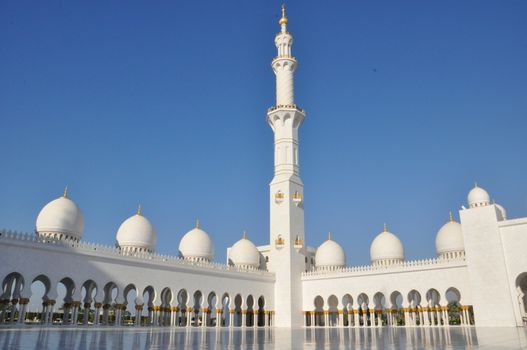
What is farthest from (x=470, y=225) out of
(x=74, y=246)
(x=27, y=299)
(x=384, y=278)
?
(x=27, y=299)

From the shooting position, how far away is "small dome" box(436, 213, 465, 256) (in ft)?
92.0

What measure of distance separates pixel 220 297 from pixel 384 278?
10318 mm

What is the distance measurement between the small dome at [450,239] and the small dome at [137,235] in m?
18.0

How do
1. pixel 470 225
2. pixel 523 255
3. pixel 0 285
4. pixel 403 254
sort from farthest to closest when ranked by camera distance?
1. pixel 403 254
2. pixel 470 225
3. pixel 523 255
4. pixel 0 285

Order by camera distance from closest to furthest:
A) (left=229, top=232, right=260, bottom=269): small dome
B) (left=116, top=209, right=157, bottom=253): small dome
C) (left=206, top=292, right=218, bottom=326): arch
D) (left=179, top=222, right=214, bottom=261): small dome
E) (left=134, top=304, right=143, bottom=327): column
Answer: (left=134, top=304, right=143, bottom=327): column, (left=116, top=209, right=157, bottom=253): small dome, (left=206, top=292, right=218, bottom=326): arch, (left=179, top=222, right=214, bottom=261): small dome, (left=229, top=232, right=260, bottom=269): small dome

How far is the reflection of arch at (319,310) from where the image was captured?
31.1m

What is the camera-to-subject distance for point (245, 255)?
32.3m

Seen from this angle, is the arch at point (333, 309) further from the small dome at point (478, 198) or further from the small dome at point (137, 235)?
the small dome at point (137, 235)

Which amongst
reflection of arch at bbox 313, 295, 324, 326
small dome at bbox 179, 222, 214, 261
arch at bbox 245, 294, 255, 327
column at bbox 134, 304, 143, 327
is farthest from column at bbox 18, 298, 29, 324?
reflection of arch at bbox 313, 295, 324, 326

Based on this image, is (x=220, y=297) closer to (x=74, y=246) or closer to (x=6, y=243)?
(x=74, y=246)

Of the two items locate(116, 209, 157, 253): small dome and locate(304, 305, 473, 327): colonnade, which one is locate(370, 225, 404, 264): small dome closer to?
locate(304, 305, 473, 327): colonnade

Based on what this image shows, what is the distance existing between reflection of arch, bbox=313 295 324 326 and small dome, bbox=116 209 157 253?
12144 mm

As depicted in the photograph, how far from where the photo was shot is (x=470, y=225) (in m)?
23.7

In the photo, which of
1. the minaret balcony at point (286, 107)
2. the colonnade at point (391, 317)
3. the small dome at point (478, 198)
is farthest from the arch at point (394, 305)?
the minaret balcony at point (286, 107)
